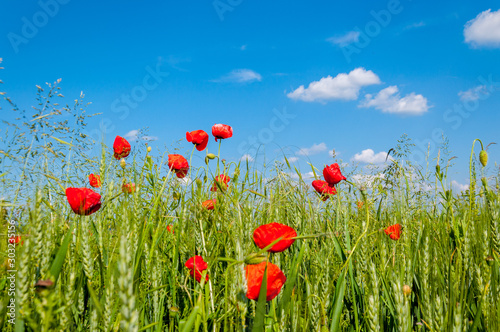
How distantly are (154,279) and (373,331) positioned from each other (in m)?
0.63

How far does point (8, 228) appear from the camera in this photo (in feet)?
3.28

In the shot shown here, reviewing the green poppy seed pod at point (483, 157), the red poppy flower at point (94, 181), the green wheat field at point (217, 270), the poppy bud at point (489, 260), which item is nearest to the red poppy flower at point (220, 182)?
the green wheat field at point (217, 270)

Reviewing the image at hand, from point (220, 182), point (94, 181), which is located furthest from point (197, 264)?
point (94, 181)

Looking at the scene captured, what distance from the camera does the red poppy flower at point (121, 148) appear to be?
226 centimetres

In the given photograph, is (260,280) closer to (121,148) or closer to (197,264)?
(197,264)

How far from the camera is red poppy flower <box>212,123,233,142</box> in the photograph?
8.03 ft

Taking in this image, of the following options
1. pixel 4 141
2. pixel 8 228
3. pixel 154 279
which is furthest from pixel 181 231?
pixel 4 141

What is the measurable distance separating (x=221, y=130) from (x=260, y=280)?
1.69 m

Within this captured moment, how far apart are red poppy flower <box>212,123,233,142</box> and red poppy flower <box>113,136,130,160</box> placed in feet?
1.87

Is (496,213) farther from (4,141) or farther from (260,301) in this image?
(4,141)

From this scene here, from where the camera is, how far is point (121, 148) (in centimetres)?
227

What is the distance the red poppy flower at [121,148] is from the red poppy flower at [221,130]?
1.87ft

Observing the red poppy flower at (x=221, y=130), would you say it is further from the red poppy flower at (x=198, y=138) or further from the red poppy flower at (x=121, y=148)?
the red poppy flower at (x=121, y=148)
